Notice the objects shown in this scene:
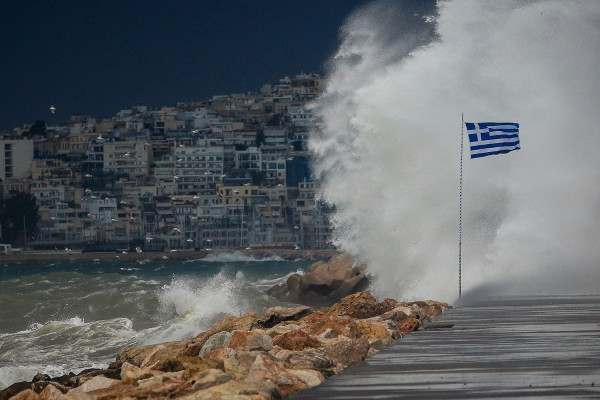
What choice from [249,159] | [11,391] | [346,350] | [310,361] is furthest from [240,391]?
[249,159]

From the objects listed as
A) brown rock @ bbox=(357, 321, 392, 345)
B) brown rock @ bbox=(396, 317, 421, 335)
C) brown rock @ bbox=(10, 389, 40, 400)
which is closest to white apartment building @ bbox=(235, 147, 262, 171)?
brown rock @ bbox=(396, 317, 421, 335)

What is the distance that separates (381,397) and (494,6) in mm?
28990

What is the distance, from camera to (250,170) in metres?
160

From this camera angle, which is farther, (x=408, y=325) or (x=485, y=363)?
(x=408, y=325)

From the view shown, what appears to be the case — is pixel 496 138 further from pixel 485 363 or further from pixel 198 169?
pixel 198 169

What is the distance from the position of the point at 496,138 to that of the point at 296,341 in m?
13.8

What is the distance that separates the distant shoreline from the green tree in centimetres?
1112

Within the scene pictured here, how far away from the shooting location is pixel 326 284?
140 ft

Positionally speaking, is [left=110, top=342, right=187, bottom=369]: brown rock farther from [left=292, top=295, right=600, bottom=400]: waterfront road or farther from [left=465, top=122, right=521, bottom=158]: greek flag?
[left=465, top=122, right=521, bottom=158]: greek flag

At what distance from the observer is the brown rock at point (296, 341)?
13539 millimetres

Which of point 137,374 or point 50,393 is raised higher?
point 137,374

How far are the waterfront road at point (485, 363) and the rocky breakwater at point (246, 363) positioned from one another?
21cm

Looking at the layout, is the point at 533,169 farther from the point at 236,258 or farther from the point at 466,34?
the point at 236,258

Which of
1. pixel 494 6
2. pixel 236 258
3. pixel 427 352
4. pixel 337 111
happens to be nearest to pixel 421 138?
pixel 494 6
